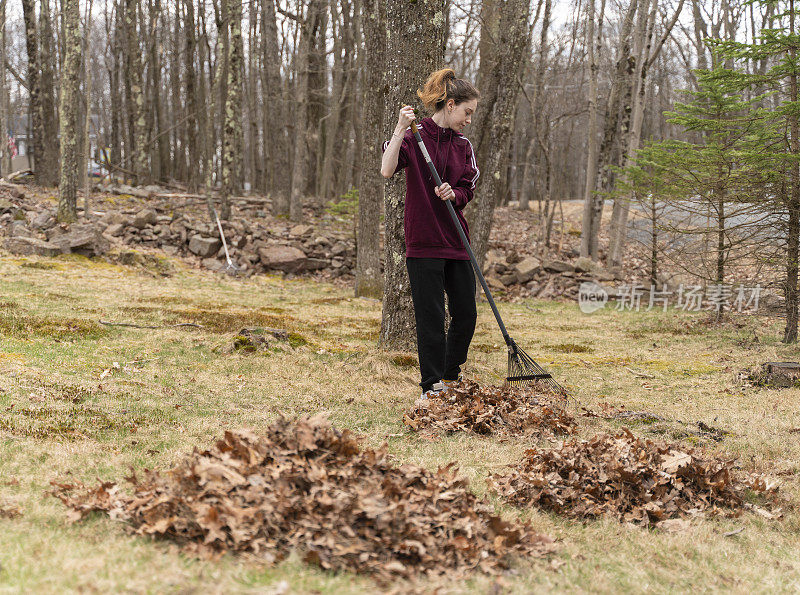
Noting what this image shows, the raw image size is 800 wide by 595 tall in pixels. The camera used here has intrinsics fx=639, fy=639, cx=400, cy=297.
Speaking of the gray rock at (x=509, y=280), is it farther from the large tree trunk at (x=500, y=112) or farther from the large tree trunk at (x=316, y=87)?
the large tree trunk at (x=316, y=87)

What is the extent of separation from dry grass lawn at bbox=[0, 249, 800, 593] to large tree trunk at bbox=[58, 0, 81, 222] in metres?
4.27

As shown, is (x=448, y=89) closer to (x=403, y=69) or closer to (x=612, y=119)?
(x=403, y=69)

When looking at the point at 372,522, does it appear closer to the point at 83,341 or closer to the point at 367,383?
the point at 367,383

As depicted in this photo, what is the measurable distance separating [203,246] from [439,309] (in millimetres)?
11361

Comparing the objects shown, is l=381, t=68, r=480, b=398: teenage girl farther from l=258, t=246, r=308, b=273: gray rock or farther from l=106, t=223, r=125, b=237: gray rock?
l=106, t=223, r=125, b=237: gray rock

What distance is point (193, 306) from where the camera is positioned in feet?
29.7

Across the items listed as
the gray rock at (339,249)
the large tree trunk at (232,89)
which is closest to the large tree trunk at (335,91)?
the large tree trunk at (232,89)

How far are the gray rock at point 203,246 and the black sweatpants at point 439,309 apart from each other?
11120 mm

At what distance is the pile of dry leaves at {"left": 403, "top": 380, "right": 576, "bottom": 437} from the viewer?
414cm

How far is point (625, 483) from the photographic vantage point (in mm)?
3162

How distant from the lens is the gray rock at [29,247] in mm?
12133

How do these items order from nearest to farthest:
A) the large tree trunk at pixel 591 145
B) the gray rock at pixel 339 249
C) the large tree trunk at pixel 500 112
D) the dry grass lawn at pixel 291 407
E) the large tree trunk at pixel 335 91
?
the dry grass lawn at pixel 291 407 → the large tree trunk at pixel 500 112 → the gray rock at pixel 339 249 → the large tree trunk at pixel 591 145 → the large tree trunk at pixel 335 91

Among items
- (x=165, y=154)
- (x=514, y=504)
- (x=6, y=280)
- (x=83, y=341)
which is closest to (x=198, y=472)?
(x=514, y=504)

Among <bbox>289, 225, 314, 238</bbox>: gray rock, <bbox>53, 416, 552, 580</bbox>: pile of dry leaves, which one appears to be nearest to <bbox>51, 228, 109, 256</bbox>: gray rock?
<bbox>289, 225, 314, 238</bbox>: gray rock
